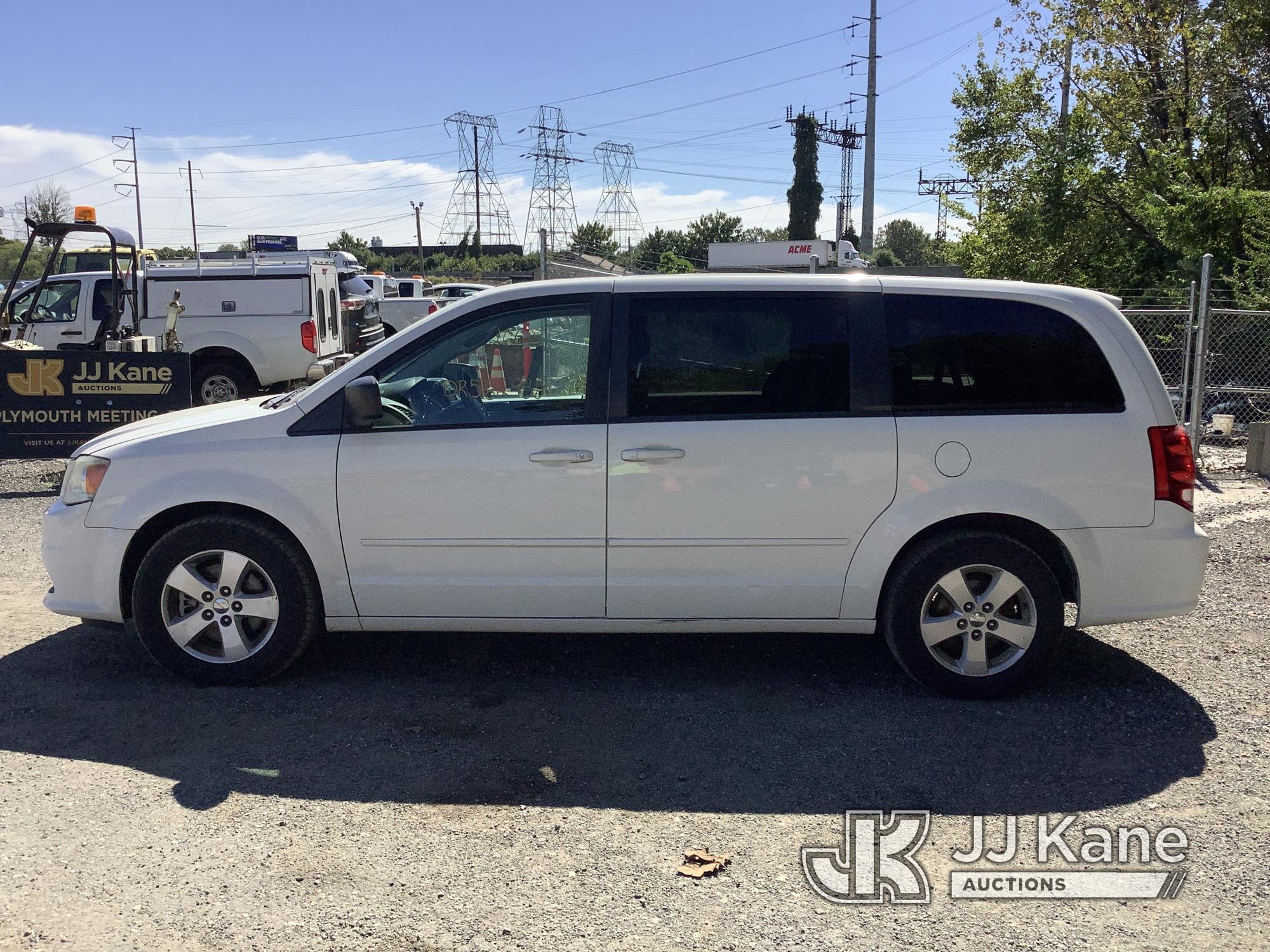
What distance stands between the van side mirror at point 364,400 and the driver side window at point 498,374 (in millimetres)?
90

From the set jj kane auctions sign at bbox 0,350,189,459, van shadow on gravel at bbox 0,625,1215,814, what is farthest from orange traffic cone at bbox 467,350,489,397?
jj kane auctions sign at bbox 0,350,189,459

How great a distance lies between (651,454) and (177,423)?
236cm

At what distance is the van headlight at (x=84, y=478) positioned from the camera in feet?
16.2

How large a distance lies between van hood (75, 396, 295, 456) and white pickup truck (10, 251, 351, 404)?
9.49 m

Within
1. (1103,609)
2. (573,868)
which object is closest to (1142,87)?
(1103,609)

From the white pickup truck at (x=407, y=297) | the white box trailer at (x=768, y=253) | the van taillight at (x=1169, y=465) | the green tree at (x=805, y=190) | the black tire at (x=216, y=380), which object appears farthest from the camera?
the green tree at (x=805, y=190)

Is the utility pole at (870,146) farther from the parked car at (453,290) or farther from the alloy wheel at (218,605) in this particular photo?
the alloy wheel at (218,605)

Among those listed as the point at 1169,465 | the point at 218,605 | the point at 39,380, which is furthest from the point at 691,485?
the point at 39,380

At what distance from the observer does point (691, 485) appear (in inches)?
185

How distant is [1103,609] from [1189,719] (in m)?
0.60

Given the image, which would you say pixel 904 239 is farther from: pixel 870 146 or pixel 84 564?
pixel 84 564

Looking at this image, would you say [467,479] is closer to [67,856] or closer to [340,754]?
[340,754]

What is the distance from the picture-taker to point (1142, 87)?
59.5ft

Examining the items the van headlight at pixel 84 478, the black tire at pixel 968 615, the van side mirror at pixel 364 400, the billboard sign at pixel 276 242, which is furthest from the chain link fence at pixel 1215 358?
the billboard sign at pixel 276 242
